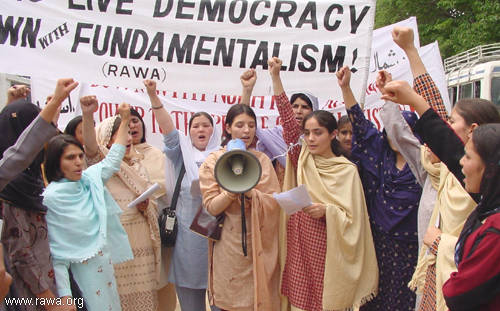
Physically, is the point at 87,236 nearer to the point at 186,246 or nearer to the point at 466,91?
the point at 186,246

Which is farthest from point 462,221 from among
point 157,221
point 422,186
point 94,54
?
point 94,54

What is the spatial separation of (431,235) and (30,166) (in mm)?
2063

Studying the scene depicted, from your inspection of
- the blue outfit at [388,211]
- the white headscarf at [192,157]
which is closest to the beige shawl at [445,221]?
the blue outfit at [388,211]

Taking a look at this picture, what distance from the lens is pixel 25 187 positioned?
231cm

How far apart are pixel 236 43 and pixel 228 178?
1.48 meters

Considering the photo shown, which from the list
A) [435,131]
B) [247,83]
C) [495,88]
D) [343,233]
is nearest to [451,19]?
[495,88]

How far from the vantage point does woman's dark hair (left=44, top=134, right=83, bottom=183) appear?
2727mm

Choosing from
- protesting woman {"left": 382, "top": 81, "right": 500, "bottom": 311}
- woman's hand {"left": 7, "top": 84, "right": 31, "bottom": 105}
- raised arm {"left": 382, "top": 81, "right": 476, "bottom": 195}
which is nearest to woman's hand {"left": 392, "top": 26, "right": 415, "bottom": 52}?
raised arm {"left": 382, "top": 81, "right": 476, "bottom": 195}

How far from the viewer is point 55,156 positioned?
272 cm

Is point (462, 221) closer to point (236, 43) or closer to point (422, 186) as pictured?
point (422, 186)

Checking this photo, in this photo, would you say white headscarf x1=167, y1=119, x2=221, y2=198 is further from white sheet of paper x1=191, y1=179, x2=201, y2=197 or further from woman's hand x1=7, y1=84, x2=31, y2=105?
woman's hand x1=7, y1=84, x2=31, y2=105

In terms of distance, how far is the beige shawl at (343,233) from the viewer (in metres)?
2.84

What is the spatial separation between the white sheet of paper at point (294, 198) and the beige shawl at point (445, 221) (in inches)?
26.4

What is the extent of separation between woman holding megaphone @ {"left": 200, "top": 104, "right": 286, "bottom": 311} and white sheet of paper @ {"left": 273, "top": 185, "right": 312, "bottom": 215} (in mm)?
357
